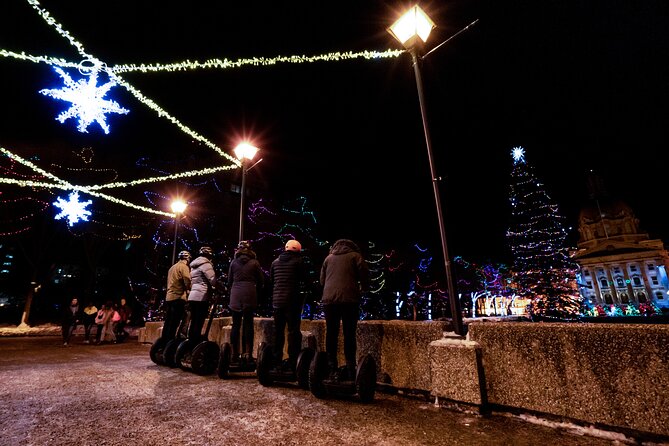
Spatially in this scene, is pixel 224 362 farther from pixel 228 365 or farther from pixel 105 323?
pixel 105 323

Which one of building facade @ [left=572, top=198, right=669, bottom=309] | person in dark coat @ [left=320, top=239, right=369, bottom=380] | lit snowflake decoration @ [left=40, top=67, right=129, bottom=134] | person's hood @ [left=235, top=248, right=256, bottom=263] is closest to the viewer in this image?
person in dark coat @ [left=320, top=239, right=369, bottom=380]

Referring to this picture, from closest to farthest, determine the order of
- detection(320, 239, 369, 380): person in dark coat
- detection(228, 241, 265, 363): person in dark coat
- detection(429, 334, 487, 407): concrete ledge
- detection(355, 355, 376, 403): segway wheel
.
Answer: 1. detection(429, 334, 487, 407): concrete ledge
2. detection(355, 355, 376, 403): segway wheel
3. detection(320, 239, 369, 380): person in dark coat
4. detection(228, 241, 265, 363): person in dark coat

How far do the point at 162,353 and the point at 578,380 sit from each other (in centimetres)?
614

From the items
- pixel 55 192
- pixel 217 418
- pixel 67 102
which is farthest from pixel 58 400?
pixel 55 192

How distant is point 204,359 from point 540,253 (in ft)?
93.2

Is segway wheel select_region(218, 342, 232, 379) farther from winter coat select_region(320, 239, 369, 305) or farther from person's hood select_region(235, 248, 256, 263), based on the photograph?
winter coat select_region(320, 239, 369, 305)

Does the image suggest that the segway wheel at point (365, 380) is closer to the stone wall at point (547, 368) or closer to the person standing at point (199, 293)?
the stone wall at point (547, 368)

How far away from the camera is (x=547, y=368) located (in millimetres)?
2783

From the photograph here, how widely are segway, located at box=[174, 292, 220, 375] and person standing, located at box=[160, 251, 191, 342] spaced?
31.7 inches

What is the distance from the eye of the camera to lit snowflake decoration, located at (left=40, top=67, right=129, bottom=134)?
25.6 ft

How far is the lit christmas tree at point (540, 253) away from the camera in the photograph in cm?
2531

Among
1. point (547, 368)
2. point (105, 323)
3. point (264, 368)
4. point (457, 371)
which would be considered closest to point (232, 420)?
point (264, 368)

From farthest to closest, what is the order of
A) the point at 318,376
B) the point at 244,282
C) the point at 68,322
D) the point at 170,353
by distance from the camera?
the point at 68,322 < the point at 170,353 < the point at 244,282 < the point at 318,376

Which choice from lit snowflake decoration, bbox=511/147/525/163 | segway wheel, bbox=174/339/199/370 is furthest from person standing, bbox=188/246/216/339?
lit snowflake decoration, bbox=511/147/525/163
